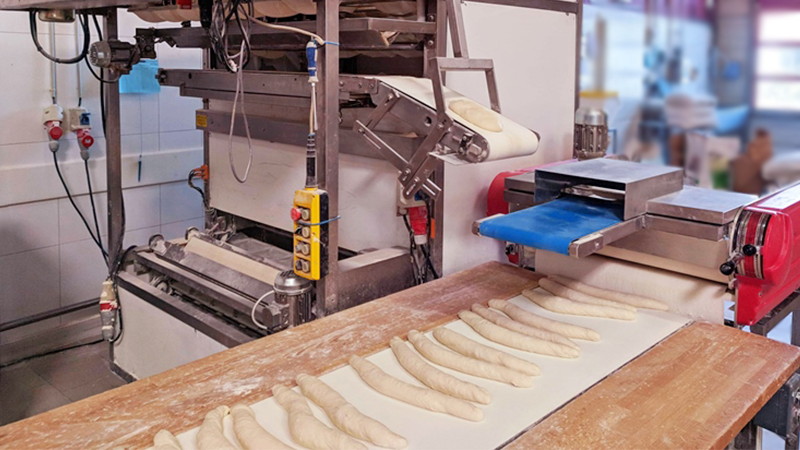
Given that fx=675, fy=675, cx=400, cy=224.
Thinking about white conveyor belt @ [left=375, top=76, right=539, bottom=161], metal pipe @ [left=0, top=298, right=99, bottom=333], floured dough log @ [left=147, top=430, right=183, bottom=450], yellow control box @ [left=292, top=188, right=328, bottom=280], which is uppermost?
white conveyor belt @ [left=375, top=76, right=539, bottom=161]

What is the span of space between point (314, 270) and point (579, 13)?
149 centimetres

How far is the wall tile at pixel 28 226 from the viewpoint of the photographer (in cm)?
330

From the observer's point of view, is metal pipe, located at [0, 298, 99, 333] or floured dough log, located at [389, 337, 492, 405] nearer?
floured dough log, located at [389, 337, 492, 405]

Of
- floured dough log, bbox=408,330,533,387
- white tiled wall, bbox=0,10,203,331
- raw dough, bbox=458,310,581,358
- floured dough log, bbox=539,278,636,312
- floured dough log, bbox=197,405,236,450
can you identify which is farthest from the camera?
white tiled wall, bbox=0,10,203,331

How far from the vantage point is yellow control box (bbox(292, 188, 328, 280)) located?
5.94ft

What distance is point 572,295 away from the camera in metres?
1.88

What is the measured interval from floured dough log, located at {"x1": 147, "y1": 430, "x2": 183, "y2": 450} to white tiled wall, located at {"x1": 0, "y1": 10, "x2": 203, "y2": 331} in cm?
256

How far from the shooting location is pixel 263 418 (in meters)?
1.29

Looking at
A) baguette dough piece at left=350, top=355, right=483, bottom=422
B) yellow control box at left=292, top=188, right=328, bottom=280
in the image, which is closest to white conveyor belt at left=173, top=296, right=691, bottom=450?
baguette dough piece at left=350, top=355, right=483, bottom=422

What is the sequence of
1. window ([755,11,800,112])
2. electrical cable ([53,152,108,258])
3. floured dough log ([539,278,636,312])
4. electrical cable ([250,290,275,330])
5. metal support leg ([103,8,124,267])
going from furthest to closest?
electrical cable ([53,152,108,258]) → metal support leg ([103,8,124,267]) → electrical cable ([250,290,275,330]) → floured dough log ([539,278,636,312]) → window ([755,11,800,112])

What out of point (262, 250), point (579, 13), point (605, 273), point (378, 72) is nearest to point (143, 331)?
point (262, 250)

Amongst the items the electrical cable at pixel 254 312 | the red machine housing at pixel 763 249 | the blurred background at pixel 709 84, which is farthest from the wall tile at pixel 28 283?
the blurred background at pixel 709 84

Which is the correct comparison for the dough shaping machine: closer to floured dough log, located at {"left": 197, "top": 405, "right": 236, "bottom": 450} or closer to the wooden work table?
the wooden work table

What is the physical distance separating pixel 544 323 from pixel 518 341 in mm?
139
